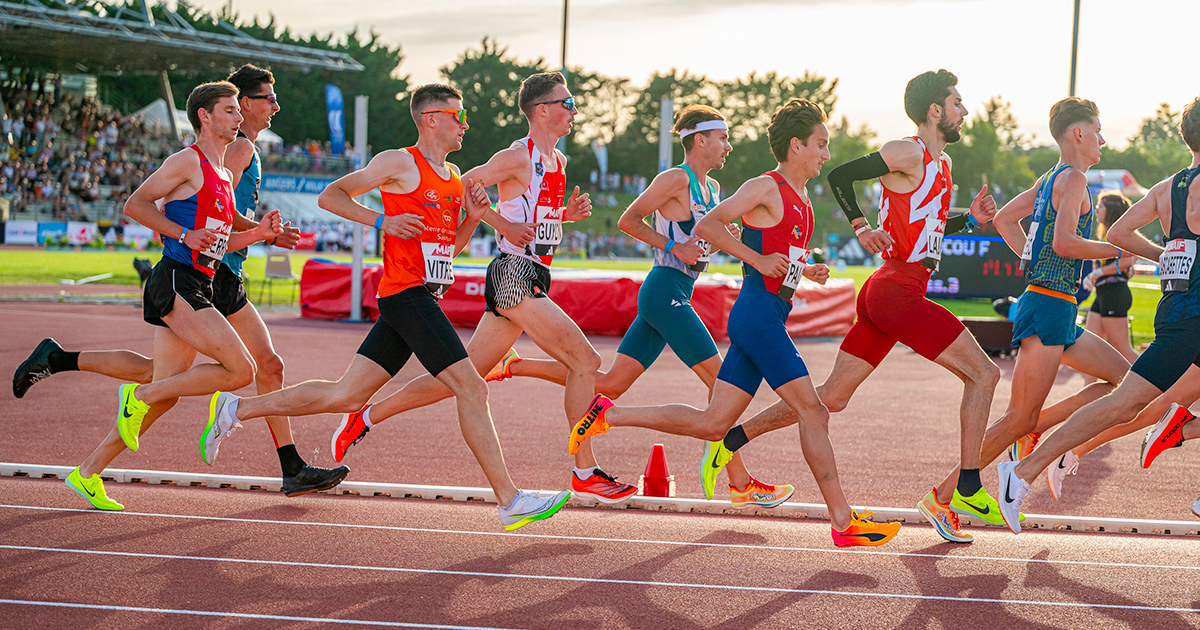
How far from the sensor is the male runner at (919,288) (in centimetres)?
509

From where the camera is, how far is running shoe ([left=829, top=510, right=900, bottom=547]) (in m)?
4.80

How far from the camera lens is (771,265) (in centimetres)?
499

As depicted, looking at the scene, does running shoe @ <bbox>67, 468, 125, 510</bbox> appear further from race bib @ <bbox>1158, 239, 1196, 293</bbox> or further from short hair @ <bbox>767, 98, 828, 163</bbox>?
race bib @ <bbox>1158, 239, 1196, 293</bbox>

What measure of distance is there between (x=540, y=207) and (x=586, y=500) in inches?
67.2

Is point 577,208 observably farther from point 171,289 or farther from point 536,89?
point 171,289

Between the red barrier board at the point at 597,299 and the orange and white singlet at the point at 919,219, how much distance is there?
10.9 metres

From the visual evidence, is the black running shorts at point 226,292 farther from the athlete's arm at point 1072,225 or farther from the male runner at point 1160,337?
the athlete's arm at point 1072,225

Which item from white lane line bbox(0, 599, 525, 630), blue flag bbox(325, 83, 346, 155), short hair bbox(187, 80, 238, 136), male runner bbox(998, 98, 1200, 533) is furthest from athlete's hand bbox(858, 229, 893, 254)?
blue flag bbox(325, 83, 346, 155)

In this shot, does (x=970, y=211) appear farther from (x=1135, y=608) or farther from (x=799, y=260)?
(x=1135, y=608)

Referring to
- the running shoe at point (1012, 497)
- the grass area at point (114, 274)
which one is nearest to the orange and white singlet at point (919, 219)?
the running shoe at point (1012, 497)

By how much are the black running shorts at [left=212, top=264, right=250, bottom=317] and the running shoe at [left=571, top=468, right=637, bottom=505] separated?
6.98 feet

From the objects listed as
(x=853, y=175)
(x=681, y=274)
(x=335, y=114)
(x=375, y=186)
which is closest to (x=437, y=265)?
(x=375, y=186)

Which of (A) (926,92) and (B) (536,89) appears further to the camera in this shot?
(B) (536,89)

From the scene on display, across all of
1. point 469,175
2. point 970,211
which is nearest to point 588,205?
point 469,175
